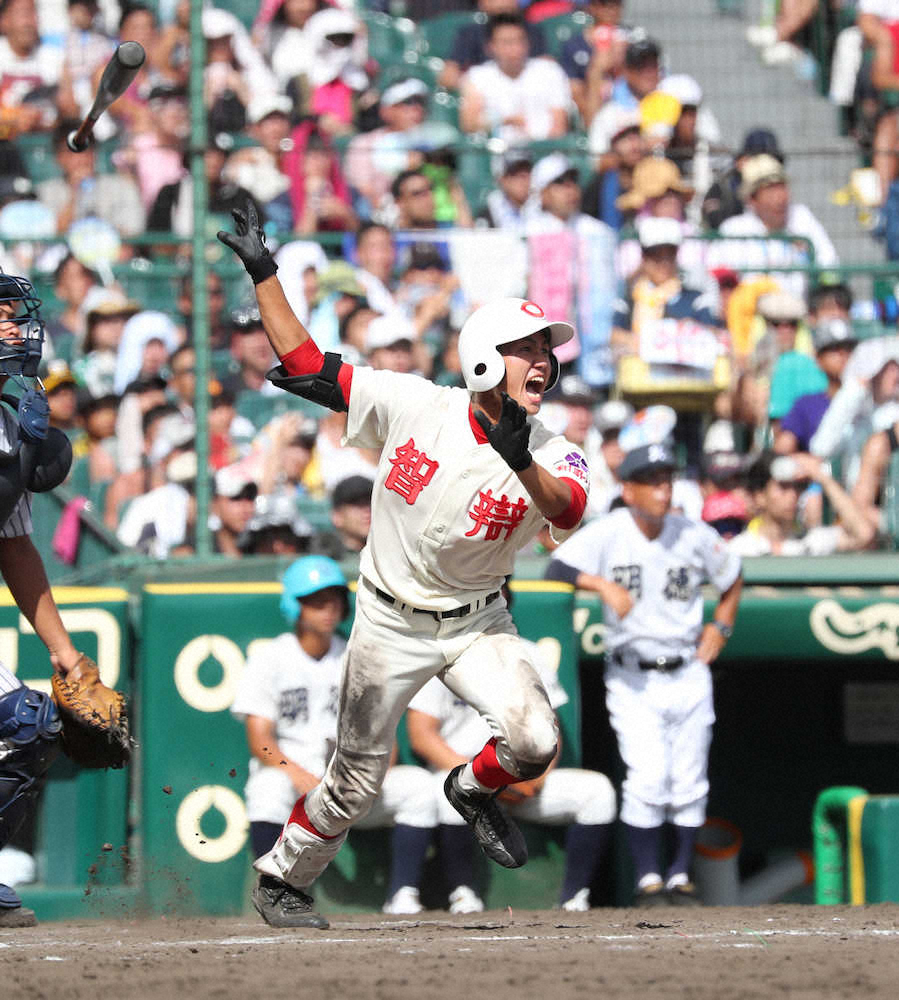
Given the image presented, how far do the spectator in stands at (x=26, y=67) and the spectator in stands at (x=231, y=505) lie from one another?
11.8ft

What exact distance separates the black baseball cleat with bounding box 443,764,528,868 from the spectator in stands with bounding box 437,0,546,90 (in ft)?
22.7

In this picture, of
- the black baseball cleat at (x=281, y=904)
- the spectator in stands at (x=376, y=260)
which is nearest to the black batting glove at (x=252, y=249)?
the black baseball cleat at (x=281, y=904)

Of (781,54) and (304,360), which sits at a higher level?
(781,54)

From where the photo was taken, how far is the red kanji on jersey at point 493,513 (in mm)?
4965

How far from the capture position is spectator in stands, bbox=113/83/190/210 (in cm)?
934

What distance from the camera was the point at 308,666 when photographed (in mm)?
6984

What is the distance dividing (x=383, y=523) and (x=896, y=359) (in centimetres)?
435

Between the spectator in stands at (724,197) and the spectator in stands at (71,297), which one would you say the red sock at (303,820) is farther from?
the spectator in stands at (724,197)

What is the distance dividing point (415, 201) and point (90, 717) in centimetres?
507

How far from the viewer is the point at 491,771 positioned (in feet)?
16.9

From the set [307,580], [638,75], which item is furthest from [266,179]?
[307,580]

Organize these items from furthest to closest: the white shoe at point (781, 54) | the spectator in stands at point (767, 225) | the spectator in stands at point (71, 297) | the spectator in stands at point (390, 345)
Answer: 1. the white shoe at point (781, 54)
2. the spectator in stands at point (767, 225)
3. the spectator in stands at point (71, 297)
4. the spectator in stands at point (390, 345)

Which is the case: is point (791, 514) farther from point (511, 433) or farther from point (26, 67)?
point (26, 67)

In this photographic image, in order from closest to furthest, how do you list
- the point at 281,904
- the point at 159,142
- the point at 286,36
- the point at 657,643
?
the point at 281,904 → the point at 657,643 → the point at 159,142 → the point at 286,36
